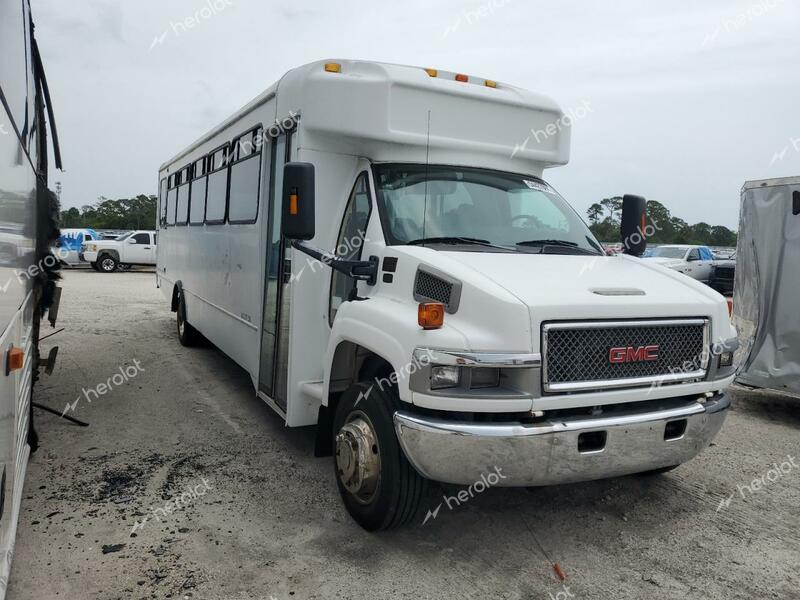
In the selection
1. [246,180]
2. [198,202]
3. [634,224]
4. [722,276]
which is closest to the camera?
[634,224]

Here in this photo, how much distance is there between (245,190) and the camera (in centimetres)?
651

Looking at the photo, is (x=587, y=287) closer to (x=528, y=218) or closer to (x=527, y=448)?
(x=527, y=448)

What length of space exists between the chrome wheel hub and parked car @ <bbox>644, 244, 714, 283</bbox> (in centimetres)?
1937

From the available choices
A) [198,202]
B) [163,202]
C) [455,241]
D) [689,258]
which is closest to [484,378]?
[455,241]

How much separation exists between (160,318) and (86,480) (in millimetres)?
8700

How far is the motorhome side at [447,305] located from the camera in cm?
354

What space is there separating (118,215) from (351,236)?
64.6 m

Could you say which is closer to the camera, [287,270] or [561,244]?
[561,244]
